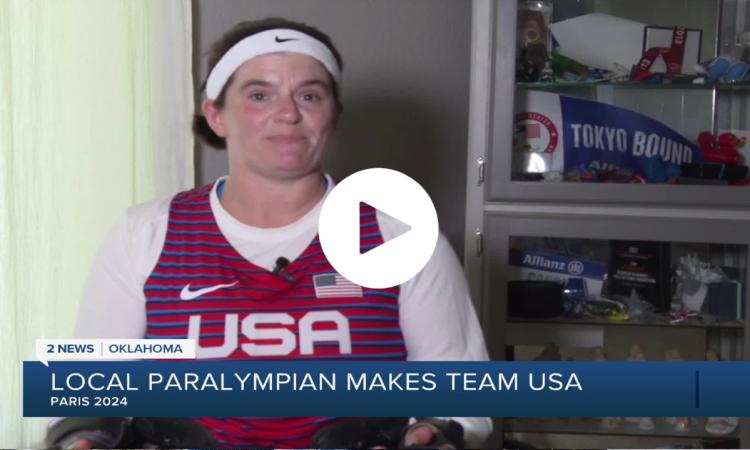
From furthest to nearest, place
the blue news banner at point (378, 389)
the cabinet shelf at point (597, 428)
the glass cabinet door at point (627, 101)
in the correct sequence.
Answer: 1. the glass cabinet door at point (627, 101)
2. the cabinet shelf at point (597, 428)
3. the blue news banner at point (378, 389)

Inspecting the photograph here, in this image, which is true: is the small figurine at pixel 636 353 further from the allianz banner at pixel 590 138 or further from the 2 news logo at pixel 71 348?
the 2 news logo at pixel 71 348

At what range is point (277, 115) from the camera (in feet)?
3.40

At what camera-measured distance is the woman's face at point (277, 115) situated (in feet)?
3.39

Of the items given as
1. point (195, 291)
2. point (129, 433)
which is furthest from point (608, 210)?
point (129, 433)

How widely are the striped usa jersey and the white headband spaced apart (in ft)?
0.60

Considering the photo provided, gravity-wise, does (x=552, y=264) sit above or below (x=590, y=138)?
below

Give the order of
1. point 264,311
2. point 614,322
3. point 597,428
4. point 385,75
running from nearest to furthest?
point 264,311 → point 385,75 → point 597,428 → point 614,322

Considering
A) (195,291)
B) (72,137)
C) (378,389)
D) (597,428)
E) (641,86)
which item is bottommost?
(597,428)

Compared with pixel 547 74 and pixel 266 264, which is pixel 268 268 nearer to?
pixel 266 264

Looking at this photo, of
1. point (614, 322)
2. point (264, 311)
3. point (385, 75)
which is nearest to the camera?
point (264, 311)

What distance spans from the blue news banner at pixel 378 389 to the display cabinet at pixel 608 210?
27 centimetres

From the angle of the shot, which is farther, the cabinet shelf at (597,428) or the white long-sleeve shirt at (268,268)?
the cabinet shelf at (597,428)

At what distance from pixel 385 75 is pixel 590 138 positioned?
1.60ft

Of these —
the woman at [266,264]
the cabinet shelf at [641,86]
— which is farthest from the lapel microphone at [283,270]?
the cabinet shelf at [641,86]
